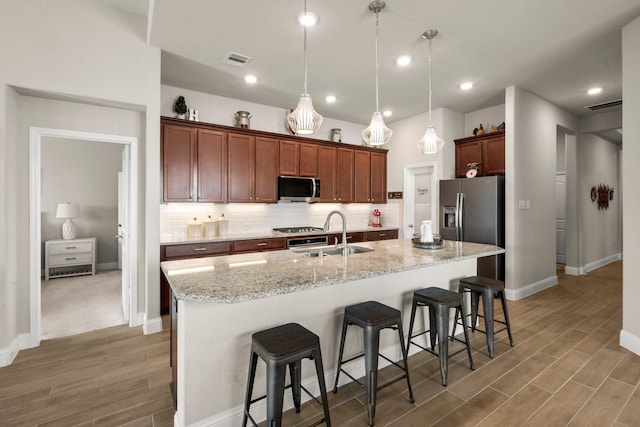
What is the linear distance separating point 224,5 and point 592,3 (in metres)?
2.95

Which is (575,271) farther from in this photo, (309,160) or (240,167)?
(240,167)

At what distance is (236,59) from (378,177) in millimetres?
3453

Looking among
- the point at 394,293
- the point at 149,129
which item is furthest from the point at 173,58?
the point at 394,293

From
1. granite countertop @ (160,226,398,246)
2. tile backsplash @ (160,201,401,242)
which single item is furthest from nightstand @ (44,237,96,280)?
granite countertop @ (160,226,398,246)

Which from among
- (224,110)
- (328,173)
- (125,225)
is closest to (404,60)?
(328,173)

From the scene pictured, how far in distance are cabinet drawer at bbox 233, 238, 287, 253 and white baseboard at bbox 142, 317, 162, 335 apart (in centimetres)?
119

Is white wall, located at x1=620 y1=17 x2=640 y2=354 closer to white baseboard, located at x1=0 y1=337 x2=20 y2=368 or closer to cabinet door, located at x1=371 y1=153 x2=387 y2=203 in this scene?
cabinet door, located at x1=371 y1=153 x2=387 y2=203

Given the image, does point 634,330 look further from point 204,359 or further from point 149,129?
point 149,129

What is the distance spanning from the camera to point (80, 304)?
13.1 feet

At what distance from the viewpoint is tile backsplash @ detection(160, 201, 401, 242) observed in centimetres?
420

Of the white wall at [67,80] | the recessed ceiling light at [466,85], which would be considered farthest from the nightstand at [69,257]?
the recessed ceiling light at [466,85]

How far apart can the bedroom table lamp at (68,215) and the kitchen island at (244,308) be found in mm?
4754

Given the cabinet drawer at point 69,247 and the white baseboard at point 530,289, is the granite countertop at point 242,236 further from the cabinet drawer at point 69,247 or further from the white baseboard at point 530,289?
the cabinet drawer at point 69,247

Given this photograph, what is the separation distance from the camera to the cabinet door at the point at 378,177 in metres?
5.88
